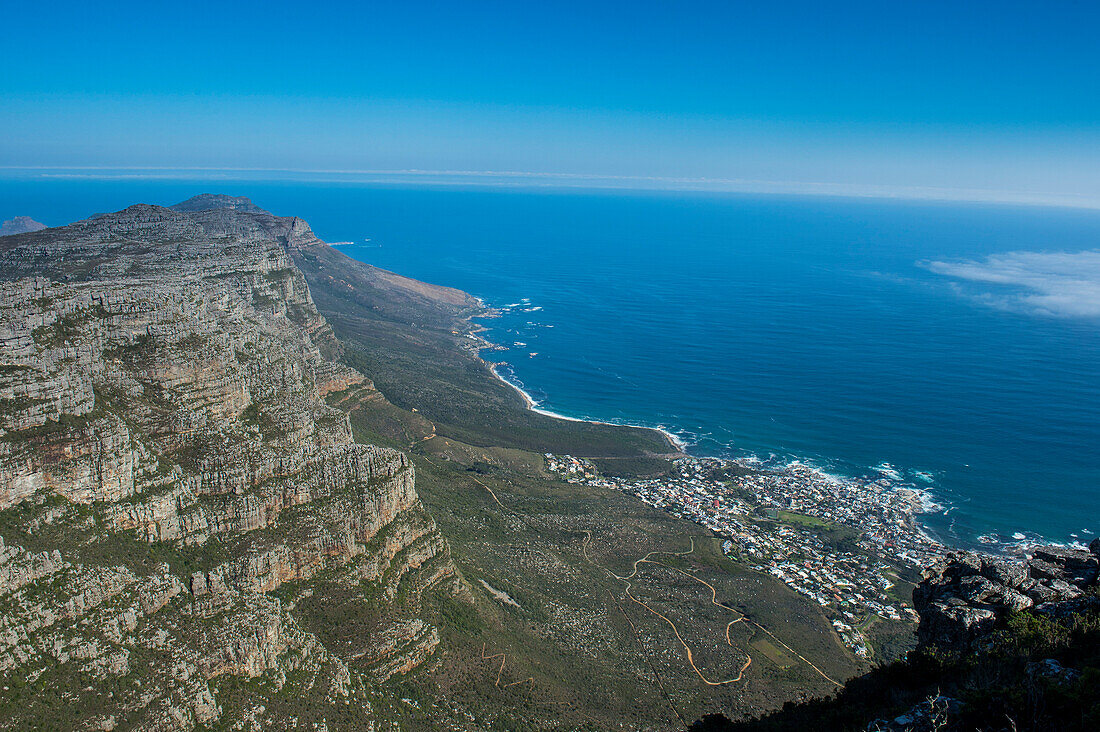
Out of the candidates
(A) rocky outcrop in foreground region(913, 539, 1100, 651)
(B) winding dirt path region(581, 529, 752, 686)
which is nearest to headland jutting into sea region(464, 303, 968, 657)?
(B) winding dirt path region(581, 529, 752, 686)

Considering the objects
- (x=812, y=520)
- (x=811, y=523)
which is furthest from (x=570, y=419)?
(x=811, y=523)

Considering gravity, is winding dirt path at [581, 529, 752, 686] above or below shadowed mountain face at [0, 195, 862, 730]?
below

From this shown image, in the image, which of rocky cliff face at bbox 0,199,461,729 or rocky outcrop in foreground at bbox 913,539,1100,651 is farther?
rocky cliff face at bbox 0,199,461,729

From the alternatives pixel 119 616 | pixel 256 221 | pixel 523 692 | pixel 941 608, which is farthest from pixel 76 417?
pixel 256 221

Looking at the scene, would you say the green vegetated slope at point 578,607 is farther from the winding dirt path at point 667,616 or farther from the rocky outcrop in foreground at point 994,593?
the rocky outcrop in foreground at point 994,593

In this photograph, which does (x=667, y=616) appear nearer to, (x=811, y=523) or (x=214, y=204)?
(x=811, y=523)

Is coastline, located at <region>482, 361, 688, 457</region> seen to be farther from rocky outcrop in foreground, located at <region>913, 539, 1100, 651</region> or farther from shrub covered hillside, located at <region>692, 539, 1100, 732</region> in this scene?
shrub covered hillside, located at <region>692, 539, 1100, 732</region>

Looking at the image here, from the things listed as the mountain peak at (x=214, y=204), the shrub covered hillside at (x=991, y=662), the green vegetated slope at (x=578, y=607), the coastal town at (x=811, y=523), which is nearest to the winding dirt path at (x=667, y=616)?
the green vegetated slope at (x=578, y=607)
